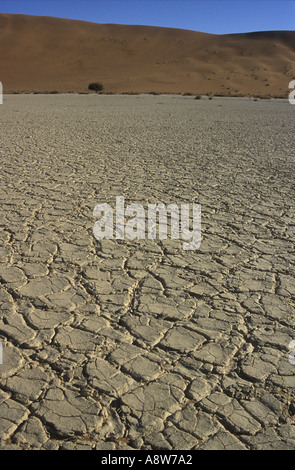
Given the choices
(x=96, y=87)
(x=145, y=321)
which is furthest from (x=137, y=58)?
(x=145, y=321)

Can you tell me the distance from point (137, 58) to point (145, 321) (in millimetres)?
50750

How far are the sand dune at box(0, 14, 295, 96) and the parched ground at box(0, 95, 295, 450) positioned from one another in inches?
1143

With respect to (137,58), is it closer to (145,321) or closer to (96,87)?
(96,87)

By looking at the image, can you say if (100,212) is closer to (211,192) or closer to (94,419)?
(211,192)

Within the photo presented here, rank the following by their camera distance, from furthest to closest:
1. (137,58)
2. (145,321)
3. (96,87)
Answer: (137,58), (96,87), (145,321)

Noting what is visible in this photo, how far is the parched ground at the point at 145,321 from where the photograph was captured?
5.72 feet

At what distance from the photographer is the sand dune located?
36719 mm

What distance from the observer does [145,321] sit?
2.45 m

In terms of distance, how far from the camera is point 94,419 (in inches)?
69.1

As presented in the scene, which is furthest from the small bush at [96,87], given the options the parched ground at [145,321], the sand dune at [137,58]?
the parched ground at [145,321]

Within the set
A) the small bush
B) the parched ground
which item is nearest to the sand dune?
the small bush

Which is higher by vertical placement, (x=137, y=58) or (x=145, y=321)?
(x=137, y=58)

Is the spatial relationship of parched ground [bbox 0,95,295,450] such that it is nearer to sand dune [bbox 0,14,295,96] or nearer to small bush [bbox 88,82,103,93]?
small bush [bbox 88,82,103,93]

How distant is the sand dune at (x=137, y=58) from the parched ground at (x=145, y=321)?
2904 centimetres
